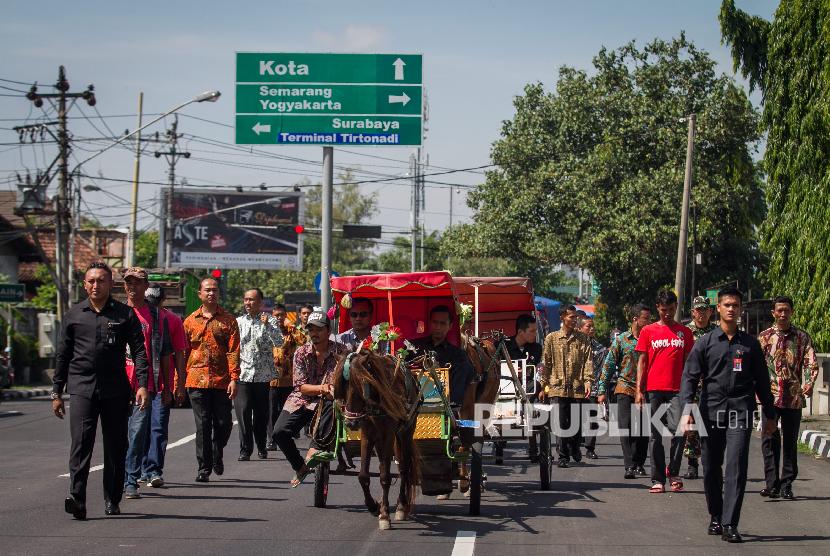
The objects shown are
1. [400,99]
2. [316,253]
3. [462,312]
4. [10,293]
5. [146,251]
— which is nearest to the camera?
[462,312]

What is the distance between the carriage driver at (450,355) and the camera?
10.8m

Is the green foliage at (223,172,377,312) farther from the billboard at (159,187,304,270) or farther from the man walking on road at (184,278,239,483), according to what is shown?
the man walking on road at (184,278,239,483)

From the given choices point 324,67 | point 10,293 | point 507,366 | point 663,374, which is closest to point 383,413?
point 663,374

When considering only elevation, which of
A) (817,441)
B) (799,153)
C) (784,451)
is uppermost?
(799,153)

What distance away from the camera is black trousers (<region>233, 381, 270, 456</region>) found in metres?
14.3

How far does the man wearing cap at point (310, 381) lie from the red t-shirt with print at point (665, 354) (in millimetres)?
3240

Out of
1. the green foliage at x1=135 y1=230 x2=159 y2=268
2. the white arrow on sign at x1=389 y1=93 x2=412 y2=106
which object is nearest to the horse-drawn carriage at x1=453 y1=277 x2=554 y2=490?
the white arrow on sign at x1=389 y1=93 x2=412 y2=106

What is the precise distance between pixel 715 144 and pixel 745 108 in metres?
1.70

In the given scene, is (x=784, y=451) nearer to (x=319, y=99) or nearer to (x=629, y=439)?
(x=629, y=439)

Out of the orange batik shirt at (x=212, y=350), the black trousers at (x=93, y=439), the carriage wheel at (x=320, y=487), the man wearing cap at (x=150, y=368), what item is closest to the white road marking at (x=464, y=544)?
the carriage wheel at (x=320, y=487)

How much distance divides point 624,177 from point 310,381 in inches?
1382

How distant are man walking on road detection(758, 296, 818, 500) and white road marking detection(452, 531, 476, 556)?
3.78m

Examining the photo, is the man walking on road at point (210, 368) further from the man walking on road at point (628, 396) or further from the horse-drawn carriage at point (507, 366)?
the man walking on road at point (628, 396)

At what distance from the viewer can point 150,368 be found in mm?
11141
